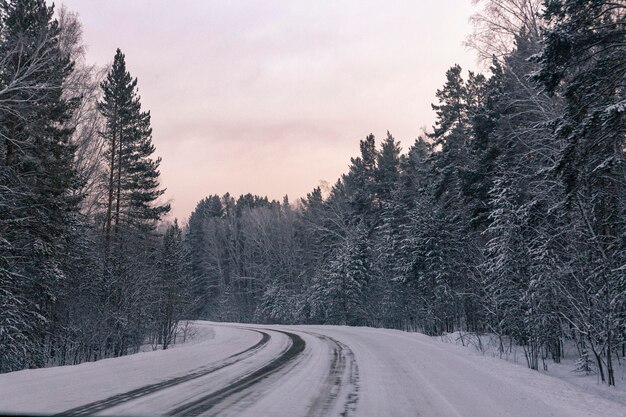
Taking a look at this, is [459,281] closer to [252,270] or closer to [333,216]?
[333,216]

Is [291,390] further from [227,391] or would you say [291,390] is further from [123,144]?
[123,144]

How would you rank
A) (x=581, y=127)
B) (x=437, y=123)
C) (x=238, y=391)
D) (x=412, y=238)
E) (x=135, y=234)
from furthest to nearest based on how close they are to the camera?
1. (x=437, y=123)
2. (x=412, y=238)
3. (x=135, y=234)
4. (x=581, y=127)
5. (x=238, y=391)

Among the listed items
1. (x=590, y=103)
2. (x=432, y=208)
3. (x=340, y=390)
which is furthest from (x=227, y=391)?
(x=432, y=208)

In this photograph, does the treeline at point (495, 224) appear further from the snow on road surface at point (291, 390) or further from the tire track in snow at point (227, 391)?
the tire track in snow at point (227, 391)

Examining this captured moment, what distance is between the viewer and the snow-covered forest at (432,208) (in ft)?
36.3

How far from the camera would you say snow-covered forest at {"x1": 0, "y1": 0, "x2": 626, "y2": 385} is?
436 inches

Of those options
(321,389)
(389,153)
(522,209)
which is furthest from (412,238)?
(321,389)

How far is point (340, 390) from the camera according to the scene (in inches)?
277

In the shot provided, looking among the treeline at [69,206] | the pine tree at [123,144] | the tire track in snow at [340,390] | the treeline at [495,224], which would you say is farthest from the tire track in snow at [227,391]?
the pine tree at [123,144]

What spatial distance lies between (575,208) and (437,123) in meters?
24.9

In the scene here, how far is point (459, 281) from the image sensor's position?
30578 millimetres

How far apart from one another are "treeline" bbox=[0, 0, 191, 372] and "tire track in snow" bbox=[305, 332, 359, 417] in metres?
10.9

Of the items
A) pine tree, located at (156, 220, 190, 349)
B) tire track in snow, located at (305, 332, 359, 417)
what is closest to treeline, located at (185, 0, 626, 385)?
tire track in snow, located at (305, 332, 359, 417)

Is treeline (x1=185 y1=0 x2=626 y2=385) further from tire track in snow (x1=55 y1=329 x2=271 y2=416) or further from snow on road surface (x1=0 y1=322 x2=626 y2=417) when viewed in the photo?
tire track in snow (x1=55 y1=329 x2=271 y2=416)
